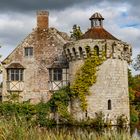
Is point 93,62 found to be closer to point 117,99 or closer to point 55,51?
point 117,99

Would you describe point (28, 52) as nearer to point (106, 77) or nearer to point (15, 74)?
point (15, 74)

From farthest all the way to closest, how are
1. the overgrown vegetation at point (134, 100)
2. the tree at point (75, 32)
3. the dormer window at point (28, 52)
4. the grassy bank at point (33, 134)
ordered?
the tree at point (75, 32) < the dormer window at point (28, 52) < the overgrown vegetation at point (134, 100) < the grassy bank at point (33, 134)

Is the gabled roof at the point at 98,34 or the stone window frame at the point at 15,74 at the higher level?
the gabled roof at the point at 98,34

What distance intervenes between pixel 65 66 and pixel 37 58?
2.76 m

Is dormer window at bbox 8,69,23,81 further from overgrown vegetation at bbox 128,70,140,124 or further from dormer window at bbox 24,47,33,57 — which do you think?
overgrown vegetation at bbox 128,70,140,124

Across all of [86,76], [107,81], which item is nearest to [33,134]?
[86,76]

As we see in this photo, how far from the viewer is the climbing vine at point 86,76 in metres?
33.1

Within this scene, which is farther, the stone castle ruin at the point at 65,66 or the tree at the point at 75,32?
the tree at the point at 75,32

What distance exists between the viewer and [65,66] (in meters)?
37.9

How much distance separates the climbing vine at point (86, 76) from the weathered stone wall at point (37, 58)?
5.41m

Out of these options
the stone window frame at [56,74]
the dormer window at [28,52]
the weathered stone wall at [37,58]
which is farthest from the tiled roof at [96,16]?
the dormer window at [28,52]

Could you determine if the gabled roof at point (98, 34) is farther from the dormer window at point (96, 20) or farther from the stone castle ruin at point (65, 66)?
the dormer window at point (96, 20)

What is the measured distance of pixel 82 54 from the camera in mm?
33906

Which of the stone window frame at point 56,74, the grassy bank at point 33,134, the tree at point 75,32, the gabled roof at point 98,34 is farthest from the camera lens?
the tree at point 75,32
